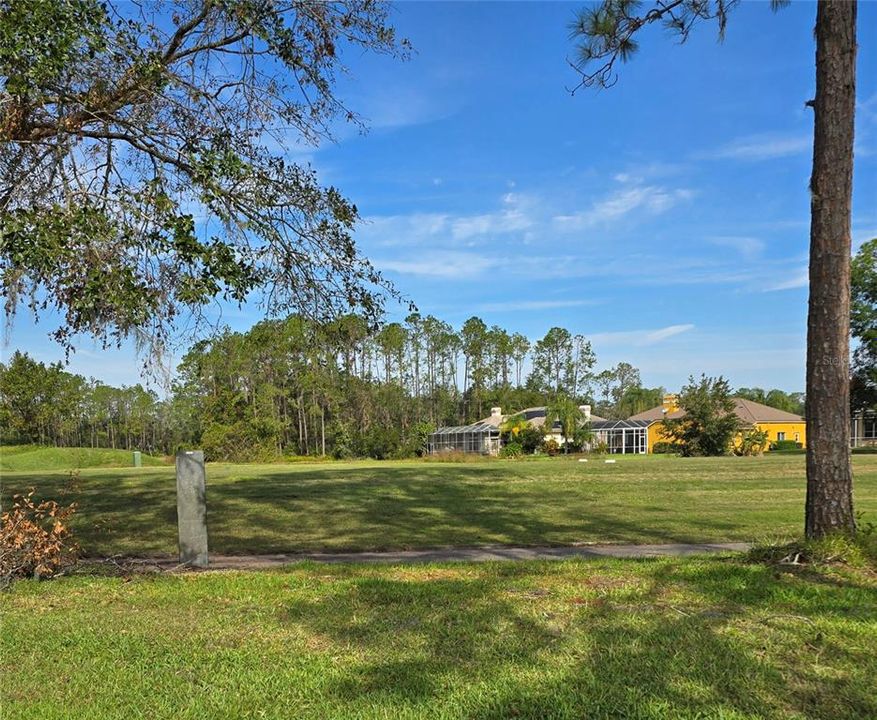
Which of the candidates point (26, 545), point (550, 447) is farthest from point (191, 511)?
point (550, 447)

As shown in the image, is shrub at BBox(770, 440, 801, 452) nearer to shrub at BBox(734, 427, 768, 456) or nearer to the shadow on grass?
shrub at BBox(734, 427, 768, 456)

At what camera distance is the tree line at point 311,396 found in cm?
909

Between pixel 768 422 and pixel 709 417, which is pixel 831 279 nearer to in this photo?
pixel 709 417

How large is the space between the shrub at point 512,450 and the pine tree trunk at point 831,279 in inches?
1689

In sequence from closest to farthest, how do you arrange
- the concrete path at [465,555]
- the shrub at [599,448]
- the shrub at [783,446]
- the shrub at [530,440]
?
Answer: the concrete path at [465,555]
the shrub at [530,440]
the shrub at [599,448]
the shrub at [783,446]

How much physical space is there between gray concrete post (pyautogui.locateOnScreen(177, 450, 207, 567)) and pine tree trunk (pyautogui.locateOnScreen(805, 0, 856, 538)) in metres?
6.21

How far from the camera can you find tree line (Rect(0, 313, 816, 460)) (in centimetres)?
909

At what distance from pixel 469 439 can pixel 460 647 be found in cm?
6298

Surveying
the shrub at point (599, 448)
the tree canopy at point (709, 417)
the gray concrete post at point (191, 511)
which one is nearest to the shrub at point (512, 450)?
the shrub at point (599, 448)

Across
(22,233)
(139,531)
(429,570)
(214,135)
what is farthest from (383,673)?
(139,531)

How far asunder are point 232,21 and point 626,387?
115 metres

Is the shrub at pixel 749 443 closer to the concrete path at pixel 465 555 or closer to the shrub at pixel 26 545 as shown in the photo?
the concrete path at pixel 465 555

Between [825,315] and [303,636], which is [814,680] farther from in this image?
[825,315]

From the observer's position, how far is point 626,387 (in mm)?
117812
